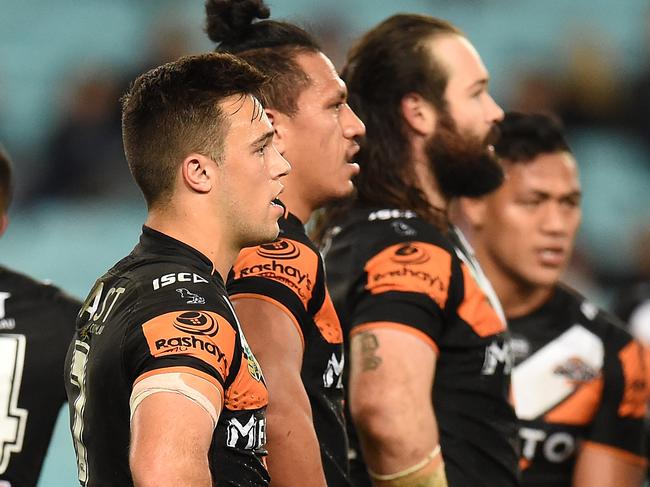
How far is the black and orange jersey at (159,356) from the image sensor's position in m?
2.33

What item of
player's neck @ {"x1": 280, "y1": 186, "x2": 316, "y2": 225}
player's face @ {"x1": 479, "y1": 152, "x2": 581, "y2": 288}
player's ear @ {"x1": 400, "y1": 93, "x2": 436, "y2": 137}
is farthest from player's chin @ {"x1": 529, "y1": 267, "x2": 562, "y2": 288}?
player's neck @ {"x1": 280, "y1": 186, "x2": 316, "y2": 225}

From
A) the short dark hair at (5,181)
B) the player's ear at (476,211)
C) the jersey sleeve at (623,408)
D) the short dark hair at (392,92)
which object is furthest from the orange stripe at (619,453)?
the short dark hair at (5,181)

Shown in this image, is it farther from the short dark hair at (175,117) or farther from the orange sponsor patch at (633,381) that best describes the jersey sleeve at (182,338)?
the orange sponsor patch at (633,381)

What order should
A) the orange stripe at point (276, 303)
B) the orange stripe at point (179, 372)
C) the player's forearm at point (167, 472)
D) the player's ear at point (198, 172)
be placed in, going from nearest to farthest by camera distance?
the player's forearm at point (167, 472) → the orange stripe at point (179, 372) → the player's ear at point (198, 172) → the orange stripe at point (276, 303)

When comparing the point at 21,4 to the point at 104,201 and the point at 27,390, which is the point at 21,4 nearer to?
the point at 104,201

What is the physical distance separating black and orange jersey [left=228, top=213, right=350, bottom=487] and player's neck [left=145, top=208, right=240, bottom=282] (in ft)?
1.27

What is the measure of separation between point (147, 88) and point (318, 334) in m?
0.79

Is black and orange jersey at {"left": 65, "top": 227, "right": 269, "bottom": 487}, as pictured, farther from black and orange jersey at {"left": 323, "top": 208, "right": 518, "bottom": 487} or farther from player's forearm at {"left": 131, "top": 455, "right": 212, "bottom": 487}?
black and orange jersey at {"left": 323, "top": 208, "right": 518, "bottom": 487}

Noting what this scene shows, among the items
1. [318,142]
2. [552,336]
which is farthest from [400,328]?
[552,336]

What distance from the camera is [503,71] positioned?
31.3 ft

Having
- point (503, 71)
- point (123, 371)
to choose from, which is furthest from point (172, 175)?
point (503, 71)

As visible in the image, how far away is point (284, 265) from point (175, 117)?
56 cm

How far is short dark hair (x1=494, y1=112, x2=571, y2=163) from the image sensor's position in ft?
16.6

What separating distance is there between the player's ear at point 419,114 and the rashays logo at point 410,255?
0.48 meters
